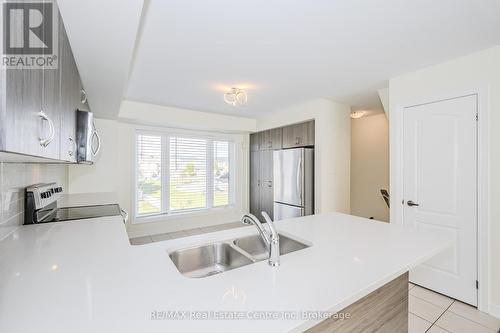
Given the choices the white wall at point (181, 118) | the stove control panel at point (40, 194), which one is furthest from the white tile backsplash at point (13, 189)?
the white wall at point (181, 118)

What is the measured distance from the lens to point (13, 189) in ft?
4.74

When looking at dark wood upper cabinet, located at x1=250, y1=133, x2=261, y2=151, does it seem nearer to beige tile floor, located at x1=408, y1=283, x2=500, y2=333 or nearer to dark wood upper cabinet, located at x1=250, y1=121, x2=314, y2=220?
dark wood upper cabinet, located at x1=250, y1=121, x2=314, y2=220

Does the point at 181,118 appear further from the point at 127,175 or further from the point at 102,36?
the point at 102,36

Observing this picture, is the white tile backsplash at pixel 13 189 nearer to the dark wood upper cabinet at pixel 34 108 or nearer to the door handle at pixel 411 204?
the dark wood upper cabinet at pixel 34 108

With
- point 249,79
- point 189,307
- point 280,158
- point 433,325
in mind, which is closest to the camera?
point 189,307

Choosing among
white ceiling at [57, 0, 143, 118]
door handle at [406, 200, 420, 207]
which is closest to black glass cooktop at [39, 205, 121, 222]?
white ceiling at [57, 0, 143, 118]

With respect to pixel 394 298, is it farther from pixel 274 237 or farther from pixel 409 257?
pixel 274 237

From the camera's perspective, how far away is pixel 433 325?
76.0 inches

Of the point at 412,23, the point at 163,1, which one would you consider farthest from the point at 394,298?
the point at 163,1

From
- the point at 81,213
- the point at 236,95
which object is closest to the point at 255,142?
the point at 236,95

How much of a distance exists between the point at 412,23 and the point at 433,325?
2.49 meters

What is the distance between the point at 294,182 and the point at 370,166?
6.43 ft

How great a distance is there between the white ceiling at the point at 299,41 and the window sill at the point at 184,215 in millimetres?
2440

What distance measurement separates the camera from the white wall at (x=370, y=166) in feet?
14.7
